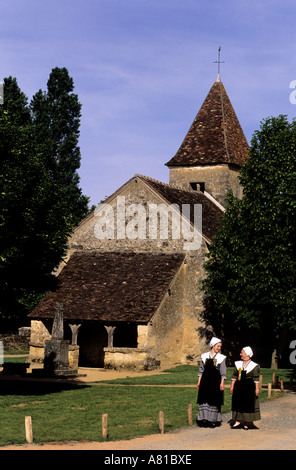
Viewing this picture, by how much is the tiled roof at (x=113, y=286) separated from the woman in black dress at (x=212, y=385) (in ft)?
53.1

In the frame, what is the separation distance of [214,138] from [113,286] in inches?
524

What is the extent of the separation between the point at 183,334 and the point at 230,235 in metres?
5.90

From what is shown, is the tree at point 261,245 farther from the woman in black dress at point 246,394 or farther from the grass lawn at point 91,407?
the woman in black dress at point 246,394

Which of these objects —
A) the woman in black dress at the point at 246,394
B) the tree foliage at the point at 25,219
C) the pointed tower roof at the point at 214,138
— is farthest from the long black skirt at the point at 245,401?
the pointed tower roof at the point at 214,138

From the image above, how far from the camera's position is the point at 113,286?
3484 cm

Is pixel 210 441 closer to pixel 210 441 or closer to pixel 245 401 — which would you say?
pixel 210 441

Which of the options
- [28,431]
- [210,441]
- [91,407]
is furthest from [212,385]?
[91,407]

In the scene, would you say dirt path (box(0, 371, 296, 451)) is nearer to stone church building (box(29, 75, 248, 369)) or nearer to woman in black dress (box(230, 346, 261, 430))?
woman in black dress (box(230, 346, 261, 430))

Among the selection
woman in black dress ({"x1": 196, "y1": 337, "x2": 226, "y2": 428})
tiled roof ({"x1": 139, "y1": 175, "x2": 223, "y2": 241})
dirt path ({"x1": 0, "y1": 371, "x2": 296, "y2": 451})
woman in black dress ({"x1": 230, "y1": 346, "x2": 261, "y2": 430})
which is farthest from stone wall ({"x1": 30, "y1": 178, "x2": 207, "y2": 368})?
woman in black dress ({"x1": 230, "y1": 346, "x2": 261, "y2": 430})

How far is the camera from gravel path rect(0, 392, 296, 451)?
13.0 metres

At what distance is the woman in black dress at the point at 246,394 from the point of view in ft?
49.8

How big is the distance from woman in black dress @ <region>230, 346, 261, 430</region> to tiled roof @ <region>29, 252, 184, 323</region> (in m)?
16.3

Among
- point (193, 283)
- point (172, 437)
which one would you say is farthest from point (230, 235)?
point (172, 437)

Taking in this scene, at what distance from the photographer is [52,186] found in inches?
925
